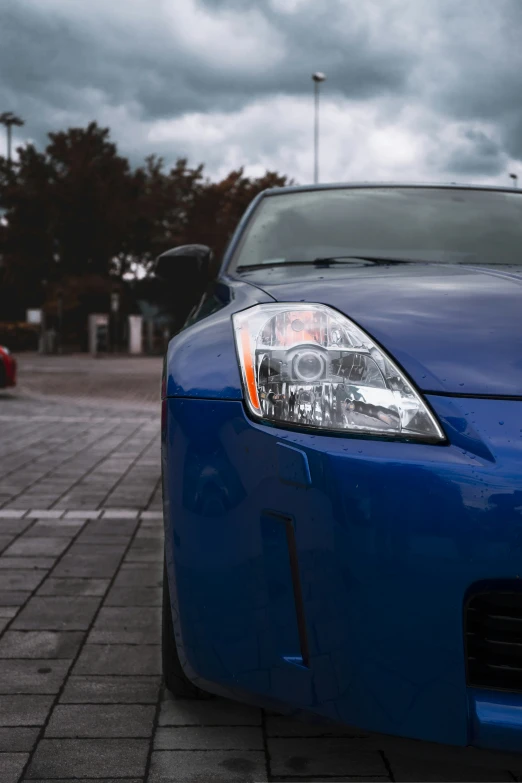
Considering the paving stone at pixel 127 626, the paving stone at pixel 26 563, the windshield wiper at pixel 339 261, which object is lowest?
the paving stone at pixel 127 626

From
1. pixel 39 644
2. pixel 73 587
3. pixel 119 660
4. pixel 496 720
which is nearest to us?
pixel 496 720

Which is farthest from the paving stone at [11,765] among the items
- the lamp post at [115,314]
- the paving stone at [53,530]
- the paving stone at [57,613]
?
the lamp post at [115,314]

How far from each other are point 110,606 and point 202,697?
1.01 metres

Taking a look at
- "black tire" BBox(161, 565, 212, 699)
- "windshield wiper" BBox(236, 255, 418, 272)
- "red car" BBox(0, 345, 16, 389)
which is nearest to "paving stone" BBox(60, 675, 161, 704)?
"black tire" BBox(161, 565, 212, 699)

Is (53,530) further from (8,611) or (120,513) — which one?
(8,611)

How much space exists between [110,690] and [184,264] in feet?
5.20

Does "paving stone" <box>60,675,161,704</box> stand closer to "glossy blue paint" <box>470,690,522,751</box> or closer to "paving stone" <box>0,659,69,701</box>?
"paving stone" <box>0,659,69,701</box>

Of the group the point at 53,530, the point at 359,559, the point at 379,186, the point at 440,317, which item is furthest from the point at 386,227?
the point at 53,530

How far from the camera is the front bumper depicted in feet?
5.23

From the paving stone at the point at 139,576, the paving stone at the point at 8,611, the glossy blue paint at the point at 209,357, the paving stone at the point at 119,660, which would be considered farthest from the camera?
the paving stone at the point at 139,576

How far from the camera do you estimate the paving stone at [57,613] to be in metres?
3.15

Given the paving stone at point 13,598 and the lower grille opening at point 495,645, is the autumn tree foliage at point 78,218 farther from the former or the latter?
the lower grille opening at point 495,645

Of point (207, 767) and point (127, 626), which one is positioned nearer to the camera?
point (207, 767)

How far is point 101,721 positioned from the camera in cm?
238
